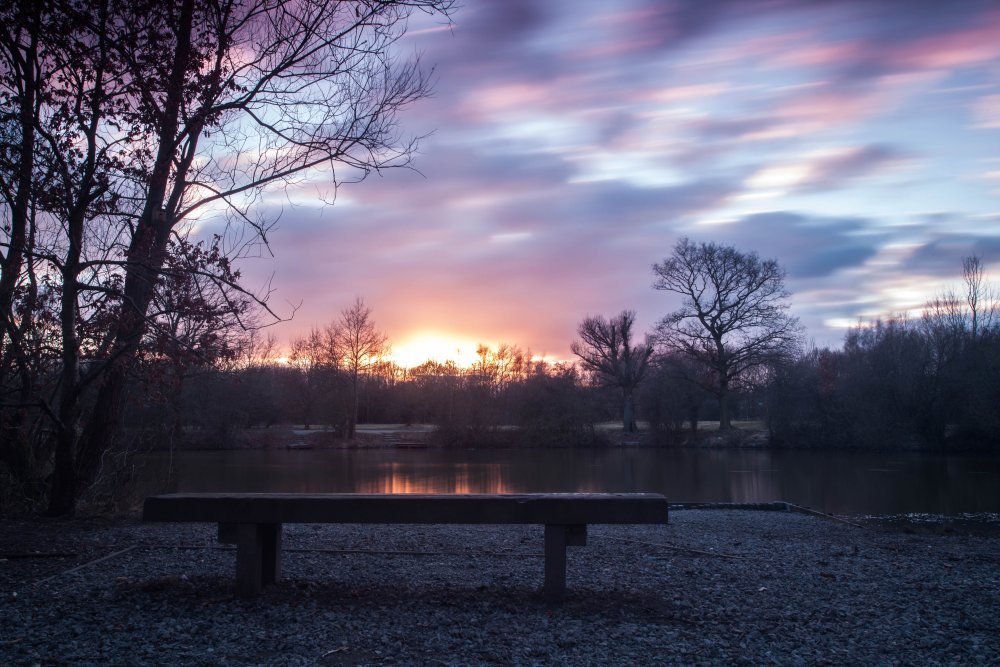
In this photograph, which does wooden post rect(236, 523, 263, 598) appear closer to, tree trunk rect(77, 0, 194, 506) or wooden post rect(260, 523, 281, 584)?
wooden post rect(260, 523, 281, 584)

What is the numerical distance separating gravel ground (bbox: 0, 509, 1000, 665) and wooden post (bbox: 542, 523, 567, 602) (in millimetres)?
115

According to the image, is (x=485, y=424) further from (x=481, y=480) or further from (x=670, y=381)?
(x=481, y=480)

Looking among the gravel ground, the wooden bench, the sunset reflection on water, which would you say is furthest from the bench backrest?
the sunset reflection on water

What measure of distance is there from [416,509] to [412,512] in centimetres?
3

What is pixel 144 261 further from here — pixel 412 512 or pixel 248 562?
pixel 412 512

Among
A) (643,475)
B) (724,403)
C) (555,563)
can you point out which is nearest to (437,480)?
(643,475)

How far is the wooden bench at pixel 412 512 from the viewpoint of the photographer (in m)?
4.94

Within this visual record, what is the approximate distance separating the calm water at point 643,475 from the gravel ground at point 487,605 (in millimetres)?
8037

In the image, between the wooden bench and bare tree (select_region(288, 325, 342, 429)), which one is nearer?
the wooden bench

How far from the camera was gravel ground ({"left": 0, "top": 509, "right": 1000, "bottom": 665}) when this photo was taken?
159 inches

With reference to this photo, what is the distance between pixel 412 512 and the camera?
16.3 feet

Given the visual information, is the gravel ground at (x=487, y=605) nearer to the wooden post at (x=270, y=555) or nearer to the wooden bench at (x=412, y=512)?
the wooden post at (x=270, y=555)

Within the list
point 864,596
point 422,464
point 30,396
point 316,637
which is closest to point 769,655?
point 864,596

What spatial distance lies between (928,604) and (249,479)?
19520mm
